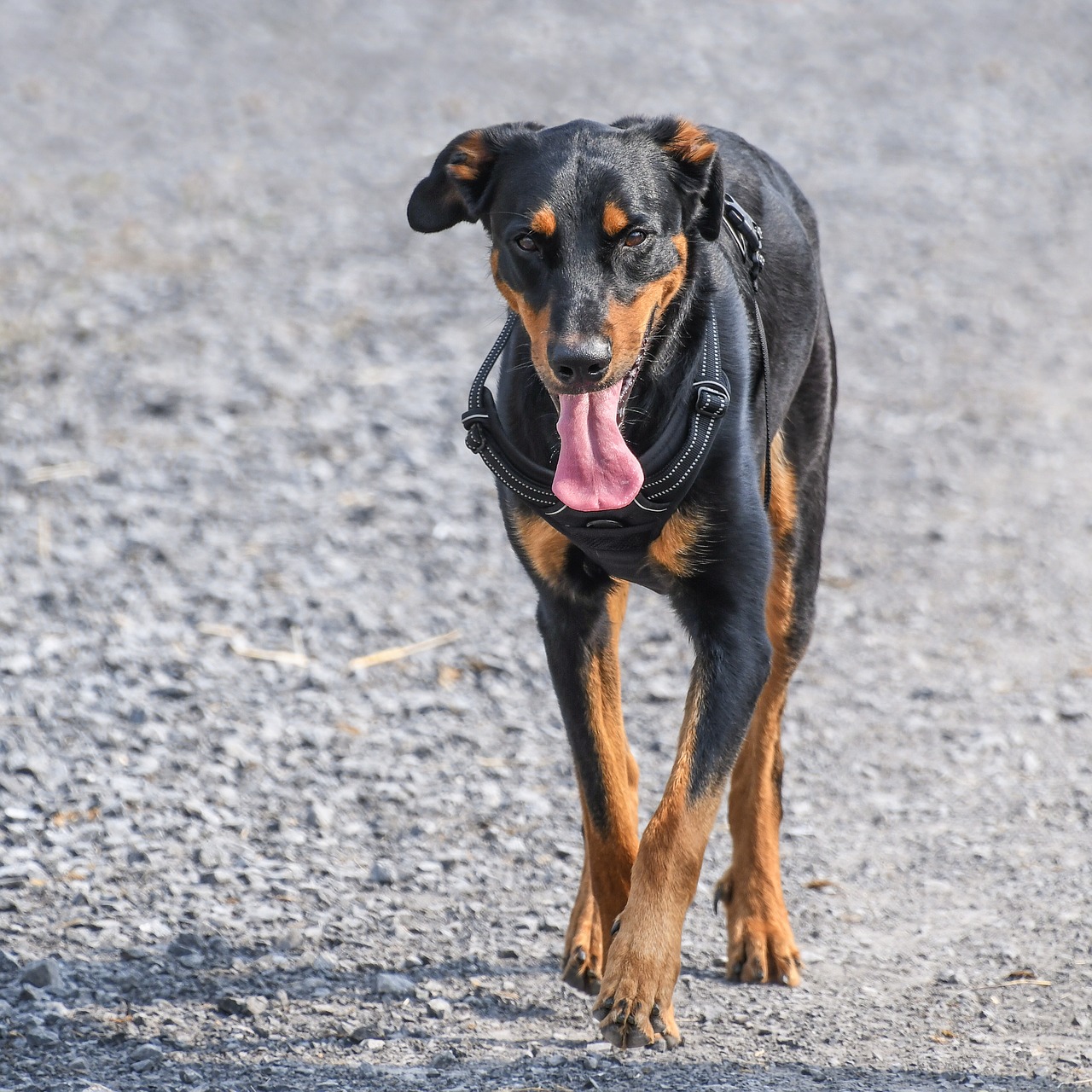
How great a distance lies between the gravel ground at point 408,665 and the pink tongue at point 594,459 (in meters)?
1.40

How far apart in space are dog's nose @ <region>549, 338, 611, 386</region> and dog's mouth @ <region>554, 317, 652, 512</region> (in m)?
0.08

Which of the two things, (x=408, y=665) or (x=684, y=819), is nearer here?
(x=684, y=819)

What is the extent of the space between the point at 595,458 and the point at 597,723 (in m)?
0.73

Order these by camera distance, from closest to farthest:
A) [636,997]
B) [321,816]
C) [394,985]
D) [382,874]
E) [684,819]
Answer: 1. [636,997]
2. [684,819]
3. [394,985]
4. [382,874]
5. [321,816]

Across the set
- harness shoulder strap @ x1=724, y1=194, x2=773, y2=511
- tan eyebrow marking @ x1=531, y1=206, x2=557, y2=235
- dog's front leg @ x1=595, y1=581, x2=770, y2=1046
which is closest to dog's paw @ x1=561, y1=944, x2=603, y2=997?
dog's front leg @ x1=595, y1=581, x2=770, y2=1046

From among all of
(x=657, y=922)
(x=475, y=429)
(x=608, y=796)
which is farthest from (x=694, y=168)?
(x=657, y=922)

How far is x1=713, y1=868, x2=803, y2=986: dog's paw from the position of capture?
404 cm

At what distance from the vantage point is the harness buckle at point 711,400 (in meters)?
3.47

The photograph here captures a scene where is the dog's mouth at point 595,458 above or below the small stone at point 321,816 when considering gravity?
above

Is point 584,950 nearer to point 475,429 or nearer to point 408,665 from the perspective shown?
point 475,429

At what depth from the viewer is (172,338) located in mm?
8992

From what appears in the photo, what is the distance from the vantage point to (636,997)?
322 cm

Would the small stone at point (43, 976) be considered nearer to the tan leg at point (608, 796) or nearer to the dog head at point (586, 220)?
the tan leg at point (608, 796)

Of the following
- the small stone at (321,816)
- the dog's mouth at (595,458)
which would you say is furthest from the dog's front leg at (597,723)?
the small stone at (321,816)
